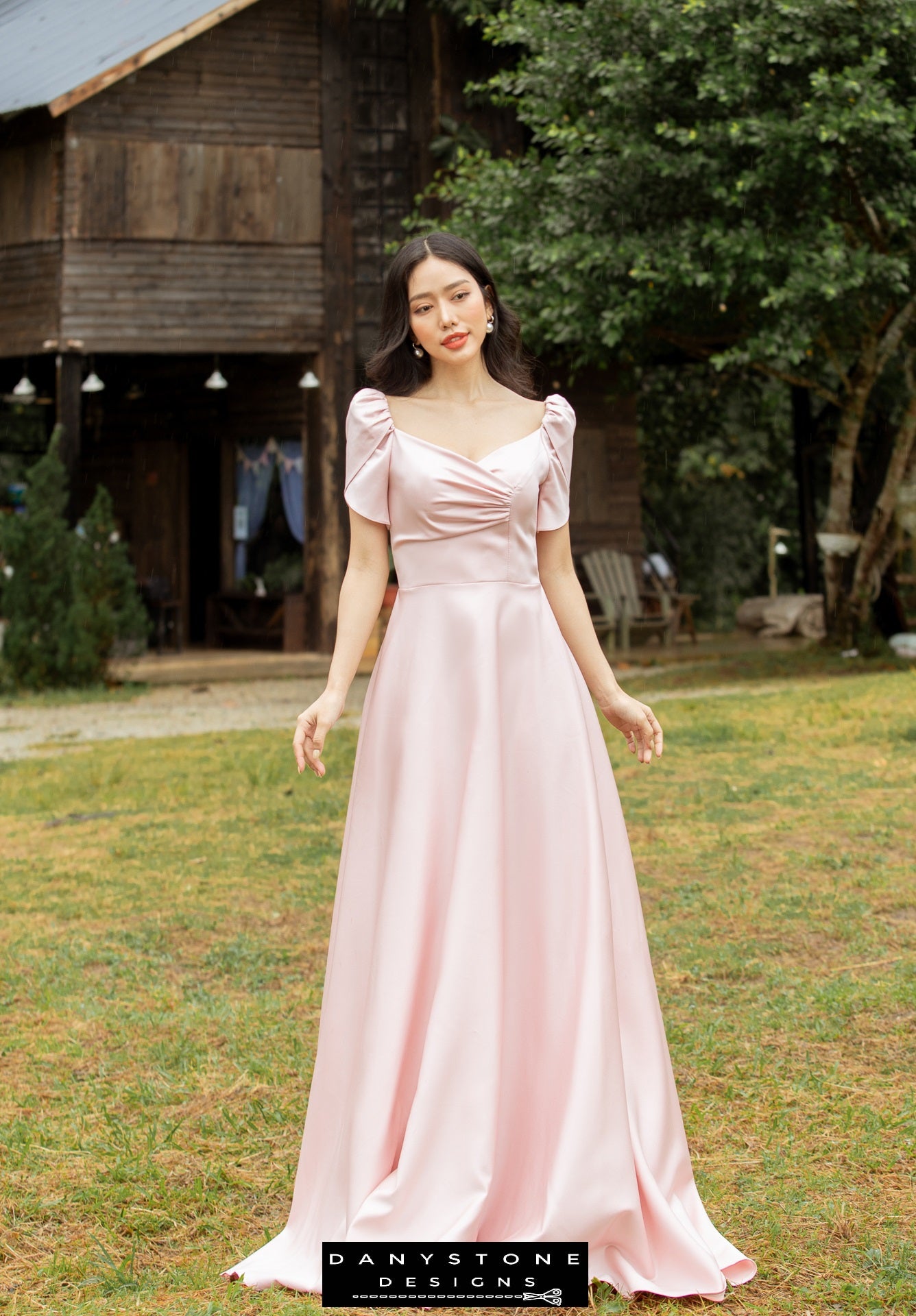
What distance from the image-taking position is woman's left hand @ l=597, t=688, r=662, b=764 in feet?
8.80

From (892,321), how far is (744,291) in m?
2.34

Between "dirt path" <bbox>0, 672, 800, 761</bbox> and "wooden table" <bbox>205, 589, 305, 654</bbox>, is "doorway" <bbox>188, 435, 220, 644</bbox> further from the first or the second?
"dirt path" <bbox>0, 672, 800, 761</bbox>

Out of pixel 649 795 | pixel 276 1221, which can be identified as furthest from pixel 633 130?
pixel 276 1221

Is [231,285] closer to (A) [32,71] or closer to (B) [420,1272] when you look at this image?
(A) [32,71]

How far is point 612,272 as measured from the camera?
35.9 ft

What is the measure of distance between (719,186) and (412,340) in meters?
8.47

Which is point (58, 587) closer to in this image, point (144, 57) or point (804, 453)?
point (144, 57)

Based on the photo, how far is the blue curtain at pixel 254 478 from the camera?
54.5 ft

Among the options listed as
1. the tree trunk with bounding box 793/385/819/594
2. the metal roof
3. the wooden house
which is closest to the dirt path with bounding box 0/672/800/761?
the wooden house

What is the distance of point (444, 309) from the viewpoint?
2623mm

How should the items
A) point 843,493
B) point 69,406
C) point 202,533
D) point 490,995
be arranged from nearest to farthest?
point 490,995, point 843,493, point 69,406, point 202,533

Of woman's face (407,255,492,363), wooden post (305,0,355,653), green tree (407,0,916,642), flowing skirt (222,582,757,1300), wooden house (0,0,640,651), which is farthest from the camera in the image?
wooden post (305,0,355,653)

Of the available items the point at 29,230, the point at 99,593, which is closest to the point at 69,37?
the point at 29,230

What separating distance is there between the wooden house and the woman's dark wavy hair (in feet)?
37.7
